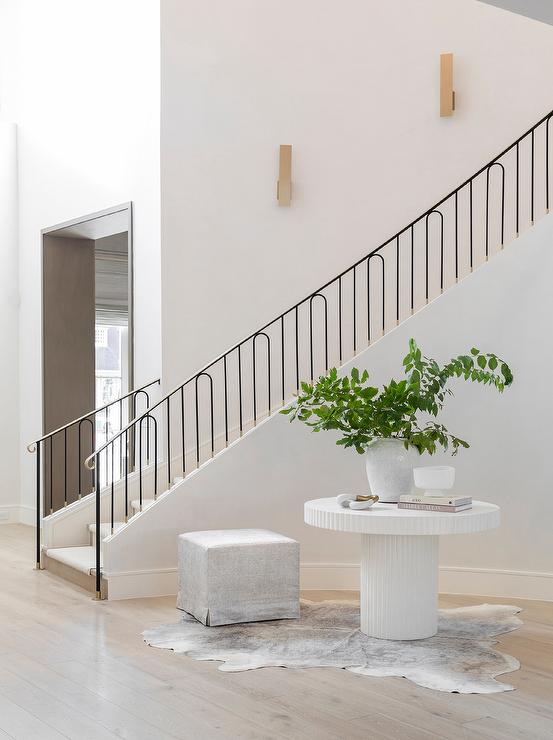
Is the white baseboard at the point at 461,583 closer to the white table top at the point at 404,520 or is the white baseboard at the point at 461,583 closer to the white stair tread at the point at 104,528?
the white stair tread at the point at 104,528

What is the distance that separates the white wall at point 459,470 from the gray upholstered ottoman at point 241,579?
68cm

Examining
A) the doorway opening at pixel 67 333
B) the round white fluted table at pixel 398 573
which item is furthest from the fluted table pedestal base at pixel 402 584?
the doorway opening at pixel 67 333

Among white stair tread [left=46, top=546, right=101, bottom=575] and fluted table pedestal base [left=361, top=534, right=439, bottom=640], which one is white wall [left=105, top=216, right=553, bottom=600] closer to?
white stair tread [left=46, top=546, right=101, bottom=575]

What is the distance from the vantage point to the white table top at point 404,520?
4.49 meters

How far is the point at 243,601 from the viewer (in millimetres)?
5176

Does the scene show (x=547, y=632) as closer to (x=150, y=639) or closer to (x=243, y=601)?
(x=243, y=601)

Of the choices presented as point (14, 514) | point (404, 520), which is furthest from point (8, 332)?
point (404, 520)

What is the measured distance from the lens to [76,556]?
6.55 metres

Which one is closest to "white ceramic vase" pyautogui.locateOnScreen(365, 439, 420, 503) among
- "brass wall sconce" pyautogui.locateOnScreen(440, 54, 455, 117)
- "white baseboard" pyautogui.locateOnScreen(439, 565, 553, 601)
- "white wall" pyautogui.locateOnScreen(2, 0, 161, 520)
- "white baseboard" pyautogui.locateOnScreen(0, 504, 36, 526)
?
"white baseboard" pyautogui.locateOnScreen(439, 565, 553, 601)

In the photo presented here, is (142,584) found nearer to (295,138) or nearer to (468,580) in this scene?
(468,580)

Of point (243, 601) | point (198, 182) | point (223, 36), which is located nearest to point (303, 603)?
point (243, 601)

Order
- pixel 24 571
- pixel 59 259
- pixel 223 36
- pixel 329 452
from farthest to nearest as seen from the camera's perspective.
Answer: pixel 59 259
pixel 223 36
pixel 24 571
pixel 329 452

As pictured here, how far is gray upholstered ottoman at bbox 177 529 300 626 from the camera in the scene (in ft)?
16.8

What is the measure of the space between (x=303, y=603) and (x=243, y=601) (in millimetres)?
626
